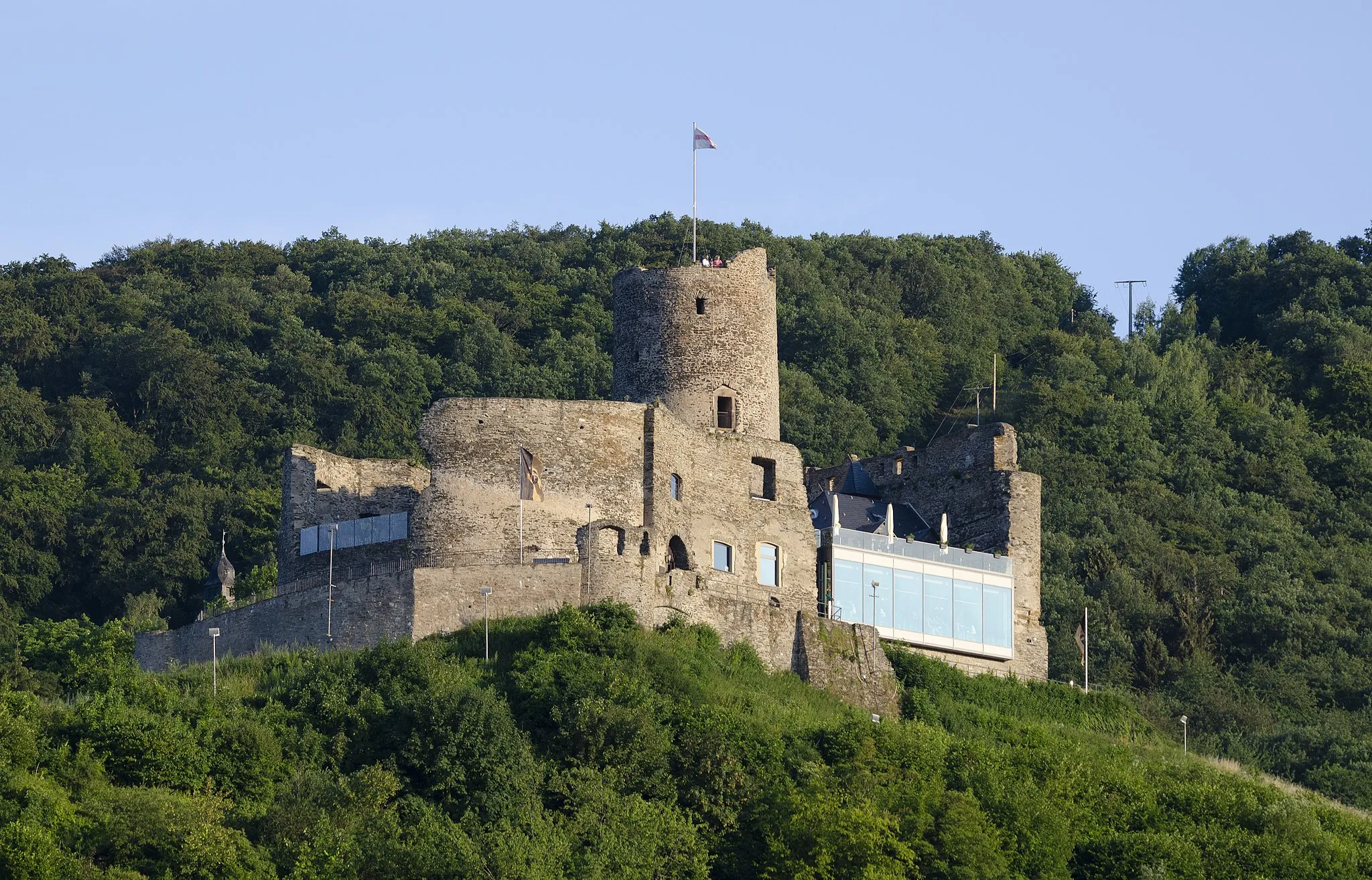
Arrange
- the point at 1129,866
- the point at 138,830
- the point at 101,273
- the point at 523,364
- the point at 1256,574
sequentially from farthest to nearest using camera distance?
the point at 101,273 < the point at 523,364 < the point at 1256,574 < the point at 1129,866 < the point at 138,830

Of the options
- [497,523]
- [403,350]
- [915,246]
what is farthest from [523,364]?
[497,523]

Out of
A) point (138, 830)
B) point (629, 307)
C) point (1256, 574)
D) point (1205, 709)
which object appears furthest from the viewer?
point (1256, 574)

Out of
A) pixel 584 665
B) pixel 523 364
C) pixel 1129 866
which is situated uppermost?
pixel 523 364

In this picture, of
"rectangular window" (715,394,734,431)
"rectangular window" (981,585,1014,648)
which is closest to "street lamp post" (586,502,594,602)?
"rectangular window" (715,394,734,431)

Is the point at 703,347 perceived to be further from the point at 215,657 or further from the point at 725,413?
the point at 215,657

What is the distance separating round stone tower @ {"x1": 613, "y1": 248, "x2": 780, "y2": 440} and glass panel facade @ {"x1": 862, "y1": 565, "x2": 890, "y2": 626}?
3.71m

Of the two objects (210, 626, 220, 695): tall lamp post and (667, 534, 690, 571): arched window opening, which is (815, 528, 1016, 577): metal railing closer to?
(667, 534, 690, 571): arched window opening

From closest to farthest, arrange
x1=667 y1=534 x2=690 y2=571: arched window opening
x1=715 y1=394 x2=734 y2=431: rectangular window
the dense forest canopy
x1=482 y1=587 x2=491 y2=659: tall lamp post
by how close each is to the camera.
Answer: x1=482 y1=587 x2=491 y2=659: tall lamp post
x1=667 y1=534 x2=690 y2=571: arched window opening
x1=715 y1=394 x2=734 y2=431: rectangular window
the dense forest canopy

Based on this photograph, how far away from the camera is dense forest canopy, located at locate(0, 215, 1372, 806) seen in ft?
229

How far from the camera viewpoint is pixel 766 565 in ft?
178

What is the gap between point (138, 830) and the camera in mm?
42500

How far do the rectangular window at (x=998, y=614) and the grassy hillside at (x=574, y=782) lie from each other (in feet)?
14.8

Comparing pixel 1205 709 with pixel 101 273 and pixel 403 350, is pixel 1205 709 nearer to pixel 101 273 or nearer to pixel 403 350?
pixel 403 350

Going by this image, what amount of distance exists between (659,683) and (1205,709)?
20197mm
